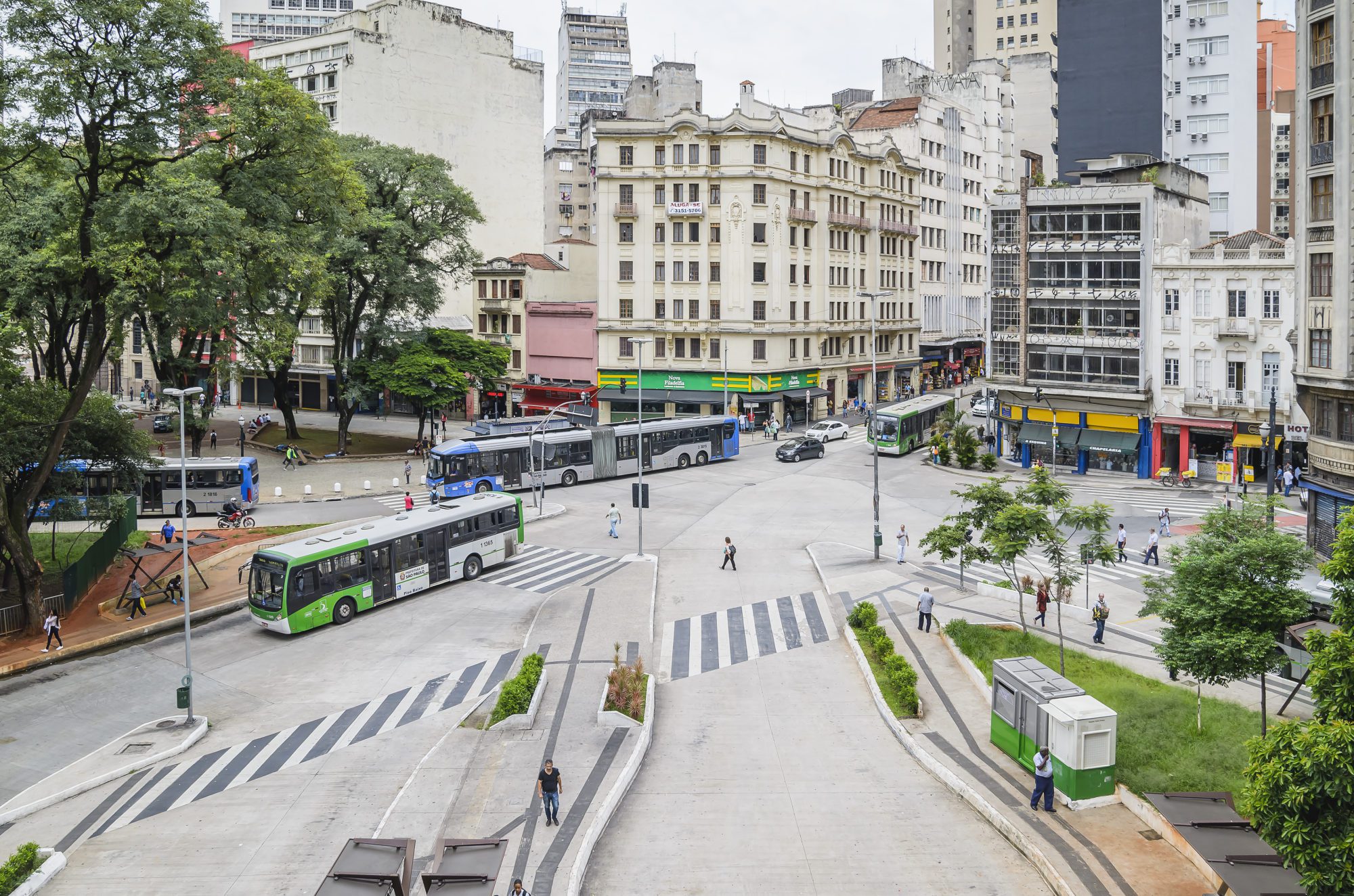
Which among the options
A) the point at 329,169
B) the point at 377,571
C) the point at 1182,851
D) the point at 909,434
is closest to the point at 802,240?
the point at 909,434

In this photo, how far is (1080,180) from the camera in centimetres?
6788

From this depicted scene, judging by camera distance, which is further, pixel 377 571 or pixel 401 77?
pixel 401 77

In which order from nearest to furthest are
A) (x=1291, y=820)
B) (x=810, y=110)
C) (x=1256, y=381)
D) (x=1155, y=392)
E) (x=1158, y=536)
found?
1. (x=1291, y=820)
2. (x=1158, y=536)
3. (x=1256, y=381)
4. (x=1155, y=392)
5. (x=810, y=110)

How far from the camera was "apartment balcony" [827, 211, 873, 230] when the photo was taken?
3430 inches

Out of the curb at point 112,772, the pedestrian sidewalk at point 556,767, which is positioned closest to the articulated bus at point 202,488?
the pedestrian sidewalk at point 556,767

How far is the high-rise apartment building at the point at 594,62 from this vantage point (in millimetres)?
186125

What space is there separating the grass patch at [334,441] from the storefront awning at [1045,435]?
39585 mm

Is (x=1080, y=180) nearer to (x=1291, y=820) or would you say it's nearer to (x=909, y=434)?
(x=909, y=434)

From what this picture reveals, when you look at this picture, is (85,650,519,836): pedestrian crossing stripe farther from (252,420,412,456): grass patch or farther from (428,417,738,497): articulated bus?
(252,420,412,456): grass patch

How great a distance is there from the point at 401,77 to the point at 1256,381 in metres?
72.0

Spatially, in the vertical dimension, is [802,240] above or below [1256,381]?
above

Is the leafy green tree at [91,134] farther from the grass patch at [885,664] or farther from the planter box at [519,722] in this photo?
the grass patch at [885,664]

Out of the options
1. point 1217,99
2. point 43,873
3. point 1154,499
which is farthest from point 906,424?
point 43,873

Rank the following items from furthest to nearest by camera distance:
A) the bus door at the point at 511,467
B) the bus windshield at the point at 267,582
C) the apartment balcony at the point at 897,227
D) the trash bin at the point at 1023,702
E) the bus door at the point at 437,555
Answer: the apartment balcony at the point at 897,227 < the bus door at the point at 511,467 < the bus door at the point at 437,555 < the bus windshield at the point at 267,582 < the trash bin at the point at 1023,702
